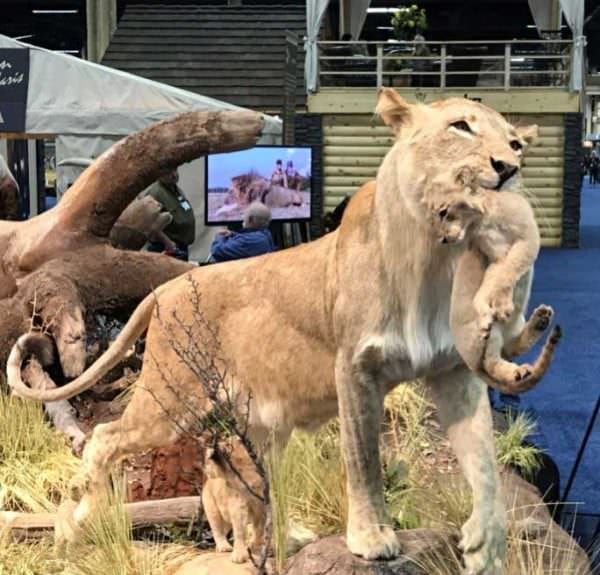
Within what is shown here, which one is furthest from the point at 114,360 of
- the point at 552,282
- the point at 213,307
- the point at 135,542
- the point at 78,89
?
the point at 552,282

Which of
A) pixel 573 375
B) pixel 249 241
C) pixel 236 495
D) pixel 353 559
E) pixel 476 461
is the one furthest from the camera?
pixel 573 375

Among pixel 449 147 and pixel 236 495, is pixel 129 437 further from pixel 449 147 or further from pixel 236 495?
pixel 449 147

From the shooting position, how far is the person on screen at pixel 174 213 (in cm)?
716

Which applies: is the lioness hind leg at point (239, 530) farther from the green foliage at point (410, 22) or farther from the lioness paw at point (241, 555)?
the green foliage at point (410, 22)

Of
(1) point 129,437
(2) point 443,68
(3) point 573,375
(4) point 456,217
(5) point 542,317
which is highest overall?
(2) point 443,68

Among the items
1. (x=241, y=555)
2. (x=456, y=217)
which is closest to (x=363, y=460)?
(x=241, y=555)

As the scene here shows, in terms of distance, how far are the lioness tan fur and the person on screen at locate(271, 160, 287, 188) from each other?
520 centimetres

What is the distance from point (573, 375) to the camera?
7.13 meters

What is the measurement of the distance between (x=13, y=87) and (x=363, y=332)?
598 cm

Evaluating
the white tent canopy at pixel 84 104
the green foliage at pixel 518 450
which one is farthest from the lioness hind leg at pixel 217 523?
the white tent canopy at pixel 84 104

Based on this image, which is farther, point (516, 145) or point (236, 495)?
point (236, 495)

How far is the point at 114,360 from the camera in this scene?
3.26m

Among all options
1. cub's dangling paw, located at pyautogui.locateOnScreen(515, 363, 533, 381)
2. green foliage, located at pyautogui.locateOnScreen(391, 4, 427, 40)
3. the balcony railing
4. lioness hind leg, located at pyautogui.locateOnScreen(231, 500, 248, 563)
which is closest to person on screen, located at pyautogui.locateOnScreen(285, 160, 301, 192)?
lioness hind leg, located at pyautogui.locateOnScreen(231, 500, 248, 563)

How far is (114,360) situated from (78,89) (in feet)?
17.8
